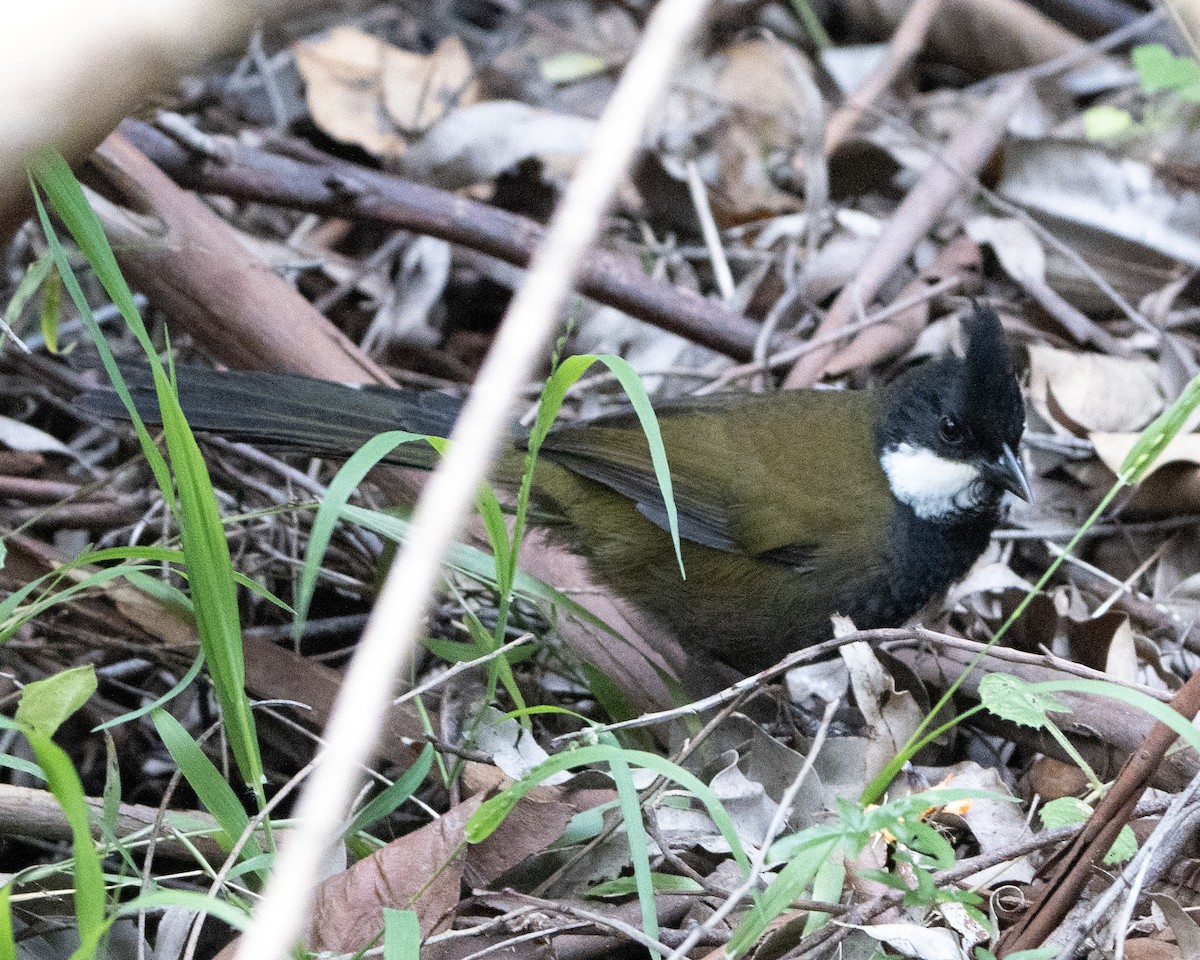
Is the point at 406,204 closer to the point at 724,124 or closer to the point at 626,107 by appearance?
the point at 724,124

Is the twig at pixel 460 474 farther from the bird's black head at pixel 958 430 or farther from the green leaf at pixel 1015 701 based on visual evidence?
the bird's black head at pixel 958 430

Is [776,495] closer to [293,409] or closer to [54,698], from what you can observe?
[293,409]

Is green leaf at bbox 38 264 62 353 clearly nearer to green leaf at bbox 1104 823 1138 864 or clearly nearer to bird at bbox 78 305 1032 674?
bird at bbox 78 305 1032 674

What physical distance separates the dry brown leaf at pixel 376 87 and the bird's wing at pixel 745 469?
1.94 metres

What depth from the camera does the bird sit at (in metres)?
3.41

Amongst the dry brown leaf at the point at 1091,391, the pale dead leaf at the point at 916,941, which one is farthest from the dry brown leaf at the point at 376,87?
the pale dead leaf at the point at 916,941

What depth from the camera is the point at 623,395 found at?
4352 millimetres

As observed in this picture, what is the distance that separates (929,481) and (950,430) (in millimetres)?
158

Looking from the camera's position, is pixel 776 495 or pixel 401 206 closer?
pixel 776 495

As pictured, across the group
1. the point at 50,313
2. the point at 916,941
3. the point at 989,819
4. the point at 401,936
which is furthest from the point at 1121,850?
the point at 50,313

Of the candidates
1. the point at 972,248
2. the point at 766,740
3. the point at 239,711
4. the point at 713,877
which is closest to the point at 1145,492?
the point at 972,248

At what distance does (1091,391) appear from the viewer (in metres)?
4.04

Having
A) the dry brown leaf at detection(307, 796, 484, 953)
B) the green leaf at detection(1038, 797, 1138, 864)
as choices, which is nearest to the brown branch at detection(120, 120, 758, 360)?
the dry brown leaf at detection(307, 796, 484, 953)

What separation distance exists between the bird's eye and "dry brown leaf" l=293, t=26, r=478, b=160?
2.41 meters
